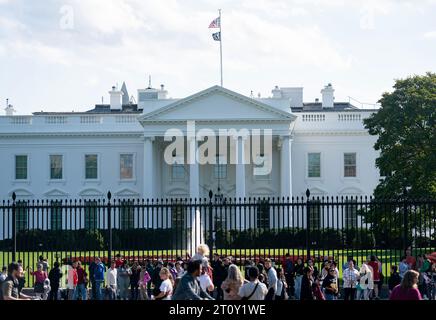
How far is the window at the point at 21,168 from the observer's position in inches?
2411

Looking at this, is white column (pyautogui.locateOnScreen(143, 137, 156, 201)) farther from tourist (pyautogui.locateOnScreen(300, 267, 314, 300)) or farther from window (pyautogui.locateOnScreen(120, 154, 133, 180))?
tourist (pyautogui.locateOnScreen(300, 267, 314, 300))

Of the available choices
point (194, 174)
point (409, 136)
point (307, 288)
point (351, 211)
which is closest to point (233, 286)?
point (307, 288)

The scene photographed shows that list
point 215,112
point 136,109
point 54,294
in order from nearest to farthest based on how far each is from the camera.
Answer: point 54,294 < point 215,112 < point 136,109

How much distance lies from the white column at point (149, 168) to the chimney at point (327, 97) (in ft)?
53.6

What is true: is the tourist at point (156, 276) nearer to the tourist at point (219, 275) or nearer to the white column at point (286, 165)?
the tourist at point (219, 275)

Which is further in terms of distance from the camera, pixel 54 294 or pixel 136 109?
pixel 136 109

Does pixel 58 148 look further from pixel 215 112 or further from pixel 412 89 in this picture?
pixel 412 89

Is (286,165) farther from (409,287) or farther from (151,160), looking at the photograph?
(409,287)

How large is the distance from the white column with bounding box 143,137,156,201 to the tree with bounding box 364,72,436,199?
22221mm

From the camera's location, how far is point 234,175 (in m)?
59.4

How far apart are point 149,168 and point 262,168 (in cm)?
771
